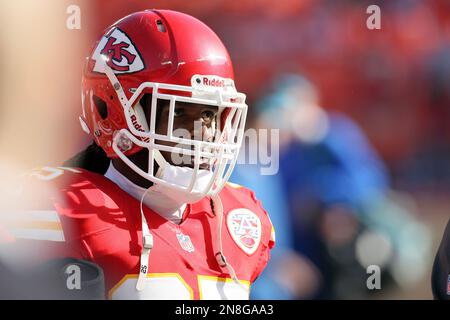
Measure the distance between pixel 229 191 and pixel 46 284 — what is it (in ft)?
1.92

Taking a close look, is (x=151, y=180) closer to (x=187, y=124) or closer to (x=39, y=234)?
(x=187, y=124)

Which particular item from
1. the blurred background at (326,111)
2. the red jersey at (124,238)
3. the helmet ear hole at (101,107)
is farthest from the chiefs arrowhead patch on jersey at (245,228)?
the blurred background at (326,111)

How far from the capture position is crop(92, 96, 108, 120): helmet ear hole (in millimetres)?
1795

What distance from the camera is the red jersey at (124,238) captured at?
1.59 metres

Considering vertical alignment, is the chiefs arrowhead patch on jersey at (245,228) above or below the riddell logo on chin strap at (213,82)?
below

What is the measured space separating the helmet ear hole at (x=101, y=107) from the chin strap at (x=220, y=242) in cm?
34

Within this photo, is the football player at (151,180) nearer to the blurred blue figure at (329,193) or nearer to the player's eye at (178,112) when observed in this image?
the player's eye at (178,112)

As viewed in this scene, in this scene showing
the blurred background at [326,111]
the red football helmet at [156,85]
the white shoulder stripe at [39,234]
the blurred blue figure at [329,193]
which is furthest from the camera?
the blurred blue figure at [329,193]

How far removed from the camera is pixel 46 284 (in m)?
1.59

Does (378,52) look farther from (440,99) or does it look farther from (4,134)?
(4,134)

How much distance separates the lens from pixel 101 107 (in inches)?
71.0

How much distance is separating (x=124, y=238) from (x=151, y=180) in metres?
0.14

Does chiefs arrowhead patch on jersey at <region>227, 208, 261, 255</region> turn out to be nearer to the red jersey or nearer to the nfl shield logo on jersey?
the red jersey

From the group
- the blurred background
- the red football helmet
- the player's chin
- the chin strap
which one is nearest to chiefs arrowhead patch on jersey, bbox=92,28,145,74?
the red football helmet
